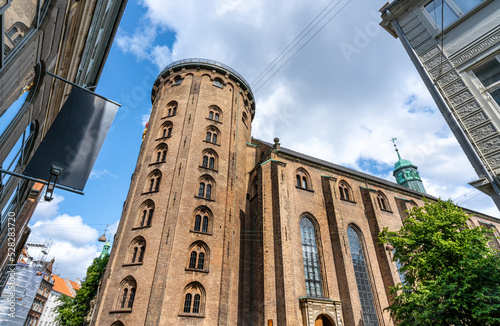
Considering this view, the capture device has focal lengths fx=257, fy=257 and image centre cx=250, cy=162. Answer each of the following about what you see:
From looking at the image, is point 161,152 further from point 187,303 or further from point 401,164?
point 401,164

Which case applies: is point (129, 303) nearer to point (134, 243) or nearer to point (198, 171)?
point (134, 243)

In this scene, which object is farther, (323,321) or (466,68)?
(323,321)

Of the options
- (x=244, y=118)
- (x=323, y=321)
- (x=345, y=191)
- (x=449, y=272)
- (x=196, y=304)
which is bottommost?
Answer: (x=323, y=321)

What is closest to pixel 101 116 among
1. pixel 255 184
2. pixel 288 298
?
pixel 288 298

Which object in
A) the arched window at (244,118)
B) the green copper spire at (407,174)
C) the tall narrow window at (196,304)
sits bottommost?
the tall narrow window at (196,304)

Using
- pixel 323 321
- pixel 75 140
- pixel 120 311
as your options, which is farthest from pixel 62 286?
pixel 75 140

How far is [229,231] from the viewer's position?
2027cm

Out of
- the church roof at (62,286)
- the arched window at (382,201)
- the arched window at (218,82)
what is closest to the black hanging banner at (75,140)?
the arched window at (218,82)

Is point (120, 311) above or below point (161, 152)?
below

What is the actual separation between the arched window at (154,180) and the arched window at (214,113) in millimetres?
7350

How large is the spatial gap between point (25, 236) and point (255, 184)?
18.7 metres

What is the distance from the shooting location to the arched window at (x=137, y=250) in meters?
18.3

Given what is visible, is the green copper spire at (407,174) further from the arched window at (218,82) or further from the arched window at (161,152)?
the arched window at (161,152)

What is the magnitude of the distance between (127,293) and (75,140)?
1588 centimetres
